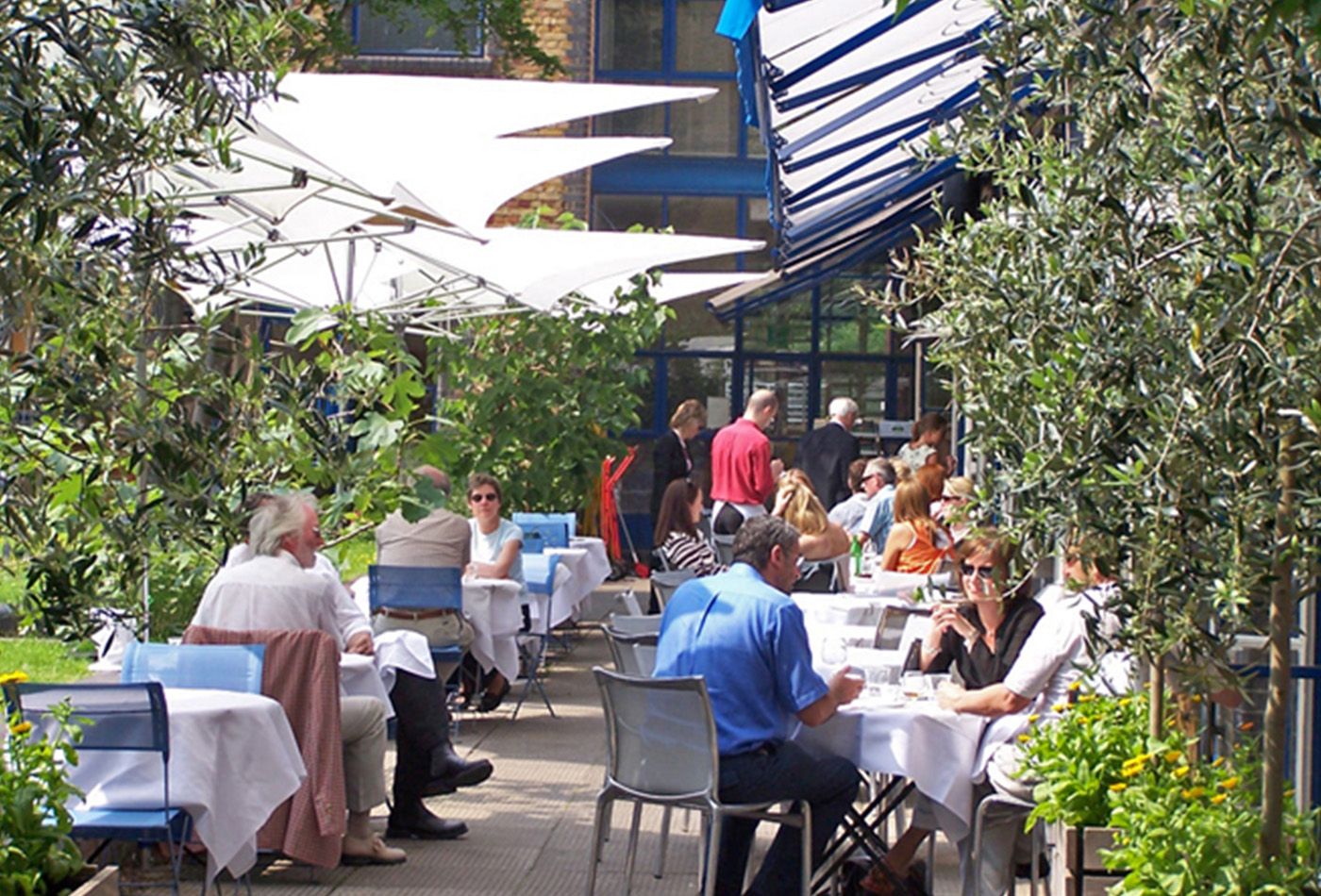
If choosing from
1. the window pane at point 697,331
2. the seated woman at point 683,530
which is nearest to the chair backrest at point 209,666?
the seated woman at point 683,530

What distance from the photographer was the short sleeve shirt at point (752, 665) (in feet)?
20.6

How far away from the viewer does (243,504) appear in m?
4.80

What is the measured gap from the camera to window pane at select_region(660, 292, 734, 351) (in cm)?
2155

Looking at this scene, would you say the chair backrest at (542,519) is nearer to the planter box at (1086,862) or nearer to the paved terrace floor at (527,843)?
the paved terrace floor at (527,843)

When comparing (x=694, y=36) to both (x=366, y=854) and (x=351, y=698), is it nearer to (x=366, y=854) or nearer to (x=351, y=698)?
(x=351, y=698)

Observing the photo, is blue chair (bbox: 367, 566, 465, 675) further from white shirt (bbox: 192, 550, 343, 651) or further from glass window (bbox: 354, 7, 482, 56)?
glass window (bbox: 354, 7, 482, 56)

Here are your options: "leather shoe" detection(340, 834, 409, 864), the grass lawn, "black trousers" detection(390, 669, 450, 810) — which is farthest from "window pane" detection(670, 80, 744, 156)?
"leather shoe" detection(340, 834, 409, 864)

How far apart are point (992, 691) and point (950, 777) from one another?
0.32 meters

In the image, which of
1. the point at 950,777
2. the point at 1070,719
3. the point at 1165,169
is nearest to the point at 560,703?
the point at 950,777

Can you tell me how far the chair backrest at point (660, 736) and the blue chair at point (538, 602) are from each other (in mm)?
5634

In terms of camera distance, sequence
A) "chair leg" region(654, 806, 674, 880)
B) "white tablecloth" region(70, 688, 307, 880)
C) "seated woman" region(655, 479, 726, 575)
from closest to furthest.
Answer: "white tablecloth" region(70, 688, 307, 880) → "chair leg" region(654, 806, 674, 880) → "seated woman" region(655, 479, 726, 575)

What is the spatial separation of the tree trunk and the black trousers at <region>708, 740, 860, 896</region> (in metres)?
2.19

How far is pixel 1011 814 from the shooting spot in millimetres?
6211

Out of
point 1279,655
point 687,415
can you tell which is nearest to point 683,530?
point 687,415
